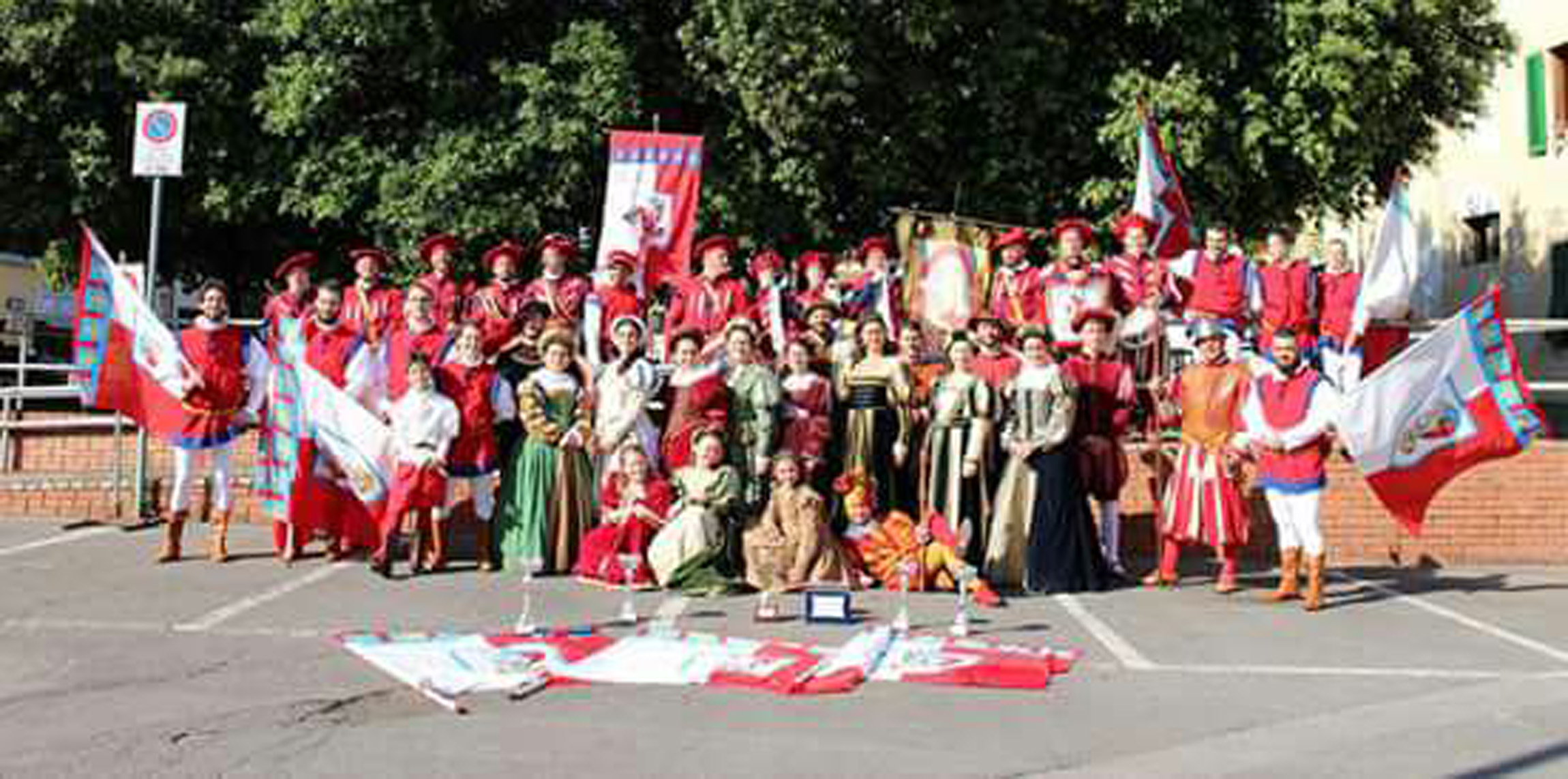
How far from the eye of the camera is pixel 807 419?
9.24 metres

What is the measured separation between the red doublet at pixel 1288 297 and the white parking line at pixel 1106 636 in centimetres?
450

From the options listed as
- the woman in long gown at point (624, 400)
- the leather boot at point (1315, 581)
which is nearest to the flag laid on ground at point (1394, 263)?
the leather boot at point (1315, 581)

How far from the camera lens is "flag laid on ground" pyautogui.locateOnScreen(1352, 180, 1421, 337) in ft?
34.7

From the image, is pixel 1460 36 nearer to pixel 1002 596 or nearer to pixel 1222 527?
pixel 1222 527

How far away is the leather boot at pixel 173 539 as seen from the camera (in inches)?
367

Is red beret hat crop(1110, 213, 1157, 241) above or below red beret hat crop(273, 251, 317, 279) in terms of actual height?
above

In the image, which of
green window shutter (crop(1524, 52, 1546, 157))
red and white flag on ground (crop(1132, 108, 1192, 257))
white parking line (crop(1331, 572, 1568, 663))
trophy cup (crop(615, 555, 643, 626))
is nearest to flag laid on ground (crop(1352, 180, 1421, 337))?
red and white flag on ground (crop(1132, 108, 1192, 257))

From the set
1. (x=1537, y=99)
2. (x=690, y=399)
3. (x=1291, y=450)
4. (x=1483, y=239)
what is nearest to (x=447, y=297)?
(x=690, y=399)

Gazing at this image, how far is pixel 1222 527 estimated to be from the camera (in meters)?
8.71

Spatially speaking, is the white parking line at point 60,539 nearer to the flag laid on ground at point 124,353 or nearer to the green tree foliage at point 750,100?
the flag laid on ground at point 124,353

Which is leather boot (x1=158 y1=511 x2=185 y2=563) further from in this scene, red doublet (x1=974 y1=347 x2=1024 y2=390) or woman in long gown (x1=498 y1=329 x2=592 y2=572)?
red doublet (x1=974 y1=347 x2=1024 y2=390)

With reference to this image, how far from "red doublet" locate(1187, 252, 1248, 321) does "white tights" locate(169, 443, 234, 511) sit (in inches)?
331

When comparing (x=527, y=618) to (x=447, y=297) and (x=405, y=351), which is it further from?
(x=447, y=297)

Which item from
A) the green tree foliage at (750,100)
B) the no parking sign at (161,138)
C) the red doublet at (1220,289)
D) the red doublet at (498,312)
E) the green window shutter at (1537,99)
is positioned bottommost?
the red doublet at (498,312)
